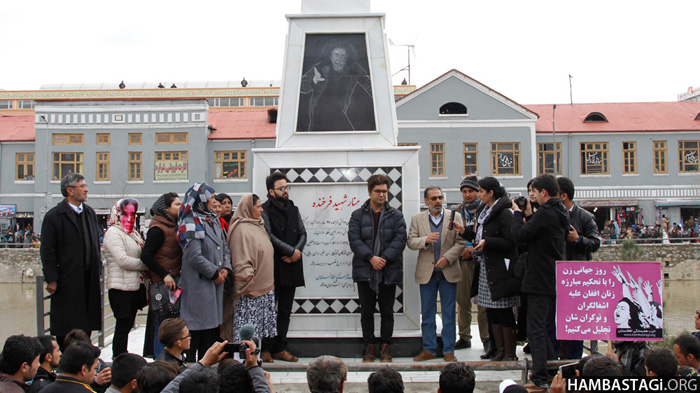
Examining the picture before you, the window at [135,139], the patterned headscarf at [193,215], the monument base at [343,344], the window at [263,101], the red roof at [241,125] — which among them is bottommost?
the monument base at [343,344]

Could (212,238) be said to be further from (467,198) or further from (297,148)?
(467,198)

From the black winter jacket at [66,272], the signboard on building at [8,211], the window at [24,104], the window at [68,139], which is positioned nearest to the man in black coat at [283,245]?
the black winter jacket at [66,272]

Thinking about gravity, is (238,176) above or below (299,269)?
above

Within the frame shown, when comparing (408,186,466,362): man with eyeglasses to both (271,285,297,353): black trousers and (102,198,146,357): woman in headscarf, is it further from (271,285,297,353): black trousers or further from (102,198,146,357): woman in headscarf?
(102,198,146,357): woman in headscarf

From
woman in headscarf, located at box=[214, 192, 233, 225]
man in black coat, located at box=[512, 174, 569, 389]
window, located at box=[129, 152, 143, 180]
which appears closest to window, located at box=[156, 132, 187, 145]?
window, located at box=[129, 152, 143, 180]

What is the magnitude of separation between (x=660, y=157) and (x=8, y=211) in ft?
116

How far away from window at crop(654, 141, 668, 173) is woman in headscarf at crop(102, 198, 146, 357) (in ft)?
105

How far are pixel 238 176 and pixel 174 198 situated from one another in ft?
89.1

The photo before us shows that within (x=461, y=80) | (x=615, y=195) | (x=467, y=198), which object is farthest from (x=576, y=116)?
(x=467, y=198)

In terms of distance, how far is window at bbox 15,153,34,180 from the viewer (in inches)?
1257

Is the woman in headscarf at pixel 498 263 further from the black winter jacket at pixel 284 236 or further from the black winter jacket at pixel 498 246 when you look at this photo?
the black winter jacket at pixel 284 236

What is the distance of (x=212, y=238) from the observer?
5.29m

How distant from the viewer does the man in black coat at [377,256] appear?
18.5 feet

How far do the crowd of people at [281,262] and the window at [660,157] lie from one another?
29458mm
